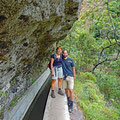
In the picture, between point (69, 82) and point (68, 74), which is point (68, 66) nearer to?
point (68, 74)

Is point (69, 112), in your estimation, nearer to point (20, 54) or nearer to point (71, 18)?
point (20, 54)

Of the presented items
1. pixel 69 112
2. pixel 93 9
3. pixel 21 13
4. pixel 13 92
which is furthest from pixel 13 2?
pixel 93 9

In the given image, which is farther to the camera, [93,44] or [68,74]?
[93,44]

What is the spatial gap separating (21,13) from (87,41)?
8.23 m

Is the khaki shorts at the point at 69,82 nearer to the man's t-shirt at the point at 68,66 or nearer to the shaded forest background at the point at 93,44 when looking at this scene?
the man's t-shirt at the point at 68,66

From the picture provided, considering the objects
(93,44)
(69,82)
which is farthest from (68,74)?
(93,44)

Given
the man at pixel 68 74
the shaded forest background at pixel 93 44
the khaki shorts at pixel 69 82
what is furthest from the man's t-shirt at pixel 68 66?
the shaded forest background at pixel 93 44

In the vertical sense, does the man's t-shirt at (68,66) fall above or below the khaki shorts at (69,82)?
above

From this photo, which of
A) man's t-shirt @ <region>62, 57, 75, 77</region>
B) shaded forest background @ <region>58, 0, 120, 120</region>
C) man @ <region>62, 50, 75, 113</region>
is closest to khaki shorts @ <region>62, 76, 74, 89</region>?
man @ <region>62, 50, 75, 113</region>

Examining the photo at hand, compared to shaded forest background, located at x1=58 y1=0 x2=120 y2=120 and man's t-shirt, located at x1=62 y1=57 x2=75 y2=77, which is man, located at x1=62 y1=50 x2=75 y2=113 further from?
shaded forest background, located at x1=58 y1=0 x2=120 y2=120

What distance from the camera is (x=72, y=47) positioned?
906 cm

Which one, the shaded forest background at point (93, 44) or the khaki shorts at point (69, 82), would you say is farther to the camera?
the shaded forest background at point (93, 44)

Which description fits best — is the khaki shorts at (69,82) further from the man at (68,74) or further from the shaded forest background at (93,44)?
the shaded forest background at (93,44)

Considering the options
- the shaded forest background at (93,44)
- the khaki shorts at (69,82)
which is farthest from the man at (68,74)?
the shaded forest background at (93,44)
